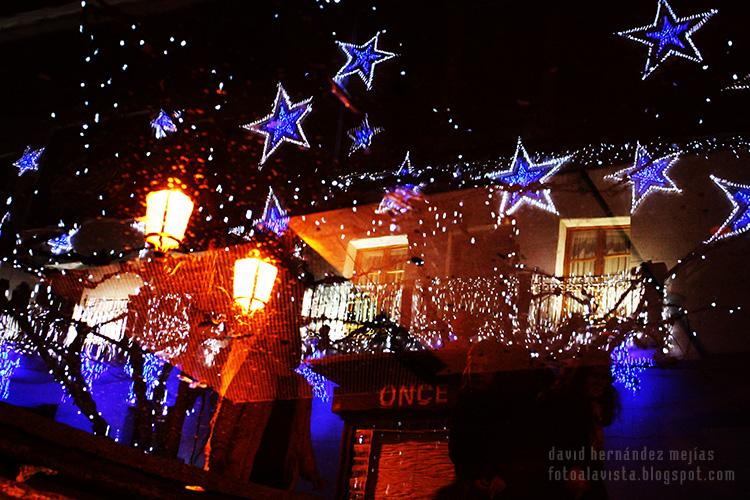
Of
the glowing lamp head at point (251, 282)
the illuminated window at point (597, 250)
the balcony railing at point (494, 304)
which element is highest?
the illuminated window at point (597, 250)

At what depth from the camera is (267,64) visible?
14.8 meters

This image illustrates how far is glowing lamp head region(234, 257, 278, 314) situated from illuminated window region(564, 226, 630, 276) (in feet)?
16.9

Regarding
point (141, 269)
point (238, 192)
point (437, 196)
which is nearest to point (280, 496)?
point (437, 196)

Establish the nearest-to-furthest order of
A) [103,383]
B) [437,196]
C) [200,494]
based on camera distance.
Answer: [200,494], [437,196], [103,383]

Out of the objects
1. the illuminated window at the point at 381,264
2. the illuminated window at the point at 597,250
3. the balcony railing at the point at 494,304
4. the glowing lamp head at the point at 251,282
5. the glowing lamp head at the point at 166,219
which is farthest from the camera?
the illuminated window at the point at 381,264

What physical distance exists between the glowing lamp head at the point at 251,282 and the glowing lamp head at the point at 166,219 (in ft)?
3.97

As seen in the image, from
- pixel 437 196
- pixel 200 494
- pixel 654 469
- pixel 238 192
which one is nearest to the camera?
pixel 200 494

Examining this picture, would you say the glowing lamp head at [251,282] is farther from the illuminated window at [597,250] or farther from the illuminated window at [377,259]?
the illuminated window at [597,250]

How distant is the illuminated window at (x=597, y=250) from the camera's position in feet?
39.2

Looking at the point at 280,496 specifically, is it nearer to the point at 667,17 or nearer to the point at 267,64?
the point at 667,17

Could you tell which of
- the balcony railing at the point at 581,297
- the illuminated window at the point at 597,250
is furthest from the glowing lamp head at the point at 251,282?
the illuminated window at the point at 597,250

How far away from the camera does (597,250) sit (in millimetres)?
12266

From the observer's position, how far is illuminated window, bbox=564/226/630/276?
11938 mm

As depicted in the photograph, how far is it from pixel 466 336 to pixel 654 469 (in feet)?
10.7
